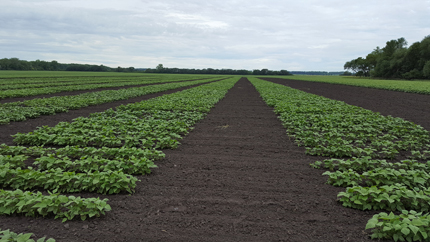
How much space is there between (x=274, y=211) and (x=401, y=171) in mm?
3021

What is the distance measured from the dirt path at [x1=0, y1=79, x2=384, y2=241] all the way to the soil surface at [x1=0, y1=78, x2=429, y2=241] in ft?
0.05

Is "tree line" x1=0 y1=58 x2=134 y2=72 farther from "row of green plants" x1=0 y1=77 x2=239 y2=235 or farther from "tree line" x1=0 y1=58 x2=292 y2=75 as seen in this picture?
"row of green plants" x1=0 y1=77 x2=239 y2=235

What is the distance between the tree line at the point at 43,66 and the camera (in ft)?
358

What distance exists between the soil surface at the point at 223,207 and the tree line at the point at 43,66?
133m

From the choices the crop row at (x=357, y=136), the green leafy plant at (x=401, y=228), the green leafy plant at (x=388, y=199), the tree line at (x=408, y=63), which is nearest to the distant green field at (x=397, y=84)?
the tree line at (x=408, y=63)

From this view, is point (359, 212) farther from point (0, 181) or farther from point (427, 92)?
point (427, 92)

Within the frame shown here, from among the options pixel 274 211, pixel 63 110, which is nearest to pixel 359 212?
pixel 274 211

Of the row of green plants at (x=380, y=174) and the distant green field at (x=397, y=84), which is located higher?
the distant green field at (x=397, y=84)

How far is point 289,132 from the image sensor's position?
10828 millimetres

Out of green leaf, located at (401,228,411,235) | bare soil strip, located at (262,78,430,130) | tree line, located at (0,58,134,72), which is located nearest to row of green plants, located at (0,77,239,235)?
green leaf, located at (401,228,411,235)

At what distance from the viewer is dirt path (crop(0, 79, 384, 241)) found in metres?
3.98

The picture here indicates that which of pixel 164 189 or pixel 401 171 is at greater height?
pixel 401 171

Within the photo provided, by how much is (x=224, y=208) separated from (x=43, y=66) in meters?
149

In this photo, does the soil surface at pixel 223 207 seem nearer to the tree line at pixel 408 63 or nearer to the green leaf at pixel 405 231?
the green leaf at pixel 405 231
